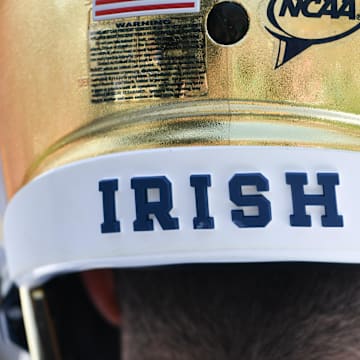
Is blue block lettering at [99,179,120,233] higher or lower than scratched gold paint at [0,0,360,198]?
lower

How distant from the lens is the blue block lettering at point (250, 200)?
81 cm

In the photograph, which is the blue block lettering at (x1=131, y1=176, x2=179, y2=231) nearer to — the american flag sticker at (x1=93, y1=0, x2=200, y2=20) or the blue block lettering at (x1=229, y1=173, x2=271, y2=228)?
the blue block lettering at (x1=229, y1=173, x2=271, y2=228)

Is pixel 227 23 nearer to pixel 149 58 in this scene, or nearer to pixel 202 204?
pixel 149 58

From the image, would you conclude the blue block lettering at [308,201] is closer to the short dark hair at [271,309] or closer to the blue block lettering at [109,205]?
the short dark hair at [271,309]

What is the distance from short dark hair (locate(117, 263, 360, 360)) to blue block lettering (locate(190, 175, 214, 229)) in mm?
73

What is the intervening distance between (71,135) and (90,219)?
0.32 feet

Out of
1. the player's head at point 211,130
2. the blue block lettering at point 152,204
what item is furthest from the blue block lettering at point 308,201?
the blue block lettering at point 152,204

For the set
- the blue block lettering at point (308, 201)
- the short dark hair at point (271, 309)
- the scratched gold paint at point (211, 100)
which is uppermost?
the scratched gold paint at point (211, 100)

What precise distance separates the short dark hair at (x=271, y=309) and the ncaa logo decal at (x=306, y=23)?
240 mm

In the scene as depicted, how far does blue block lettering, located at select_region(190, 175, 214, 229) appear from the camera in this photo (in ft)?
2.68

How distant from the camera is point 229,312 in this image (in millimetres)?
873

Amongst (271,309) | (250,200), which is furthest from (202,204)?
(271,309)

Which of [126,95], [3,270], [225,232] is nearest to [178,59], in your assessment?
[126,95]

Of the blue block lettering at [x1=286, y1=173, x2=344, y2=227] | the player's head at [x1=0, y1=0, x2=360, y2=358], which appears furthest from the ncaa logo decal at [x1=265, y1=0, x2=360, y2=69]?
the blue block lettering at [x1=286, y1=173, x2=344, y2=227]
